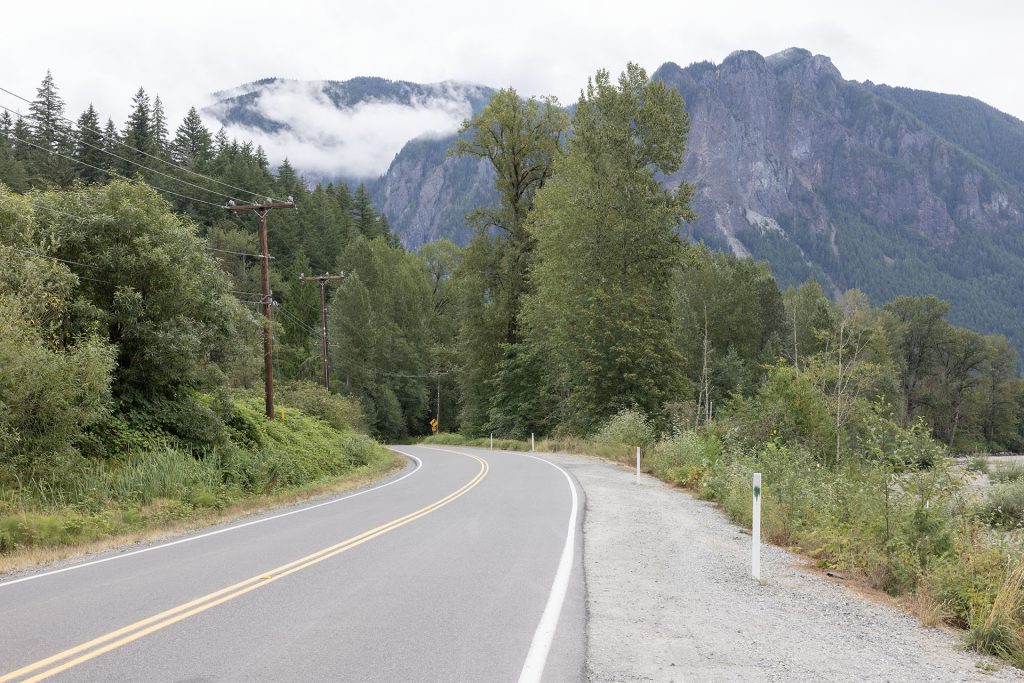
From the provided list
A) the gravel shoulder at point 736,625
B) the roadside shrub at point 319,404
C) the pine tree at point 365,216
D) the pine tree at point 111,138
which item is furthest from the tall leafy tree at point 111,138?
the gravel shoulder at point 736,625

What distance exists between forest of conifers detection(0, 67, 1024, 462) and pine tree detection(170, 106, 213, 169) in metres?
0.47

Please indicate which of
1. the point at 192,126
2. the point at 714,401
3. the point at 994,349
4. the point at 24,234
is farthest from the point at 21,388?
the point at 192,126

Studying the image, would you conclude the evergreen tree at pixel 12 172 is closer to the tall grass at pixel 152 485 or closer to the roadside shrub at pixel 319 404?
the roadside shrub at pixel 319 404

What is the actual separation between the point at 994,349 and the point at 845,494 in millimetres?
82543

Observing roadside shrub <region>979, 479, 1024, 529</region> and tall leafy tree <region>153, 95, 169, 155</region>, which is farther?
tall leafy tree <region>153, 95, 169, 155</region>

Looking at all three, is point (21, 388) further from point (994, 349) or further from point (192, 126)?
point (192, 126)

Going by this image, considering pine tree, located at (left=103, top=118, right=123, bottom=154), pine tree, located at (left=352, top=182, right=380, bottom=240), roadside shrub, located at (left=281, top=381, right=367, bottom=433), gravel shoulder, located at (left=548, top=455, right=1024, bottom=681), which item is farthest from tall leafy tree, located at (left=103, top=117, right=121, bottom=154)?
gravel shoulder, located at (left=548, top=455, right=1024, bottom=681)

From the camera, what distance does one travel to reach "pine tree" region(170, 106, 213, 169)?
3738 inches

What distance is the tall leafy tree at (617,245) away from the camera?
34781 mm

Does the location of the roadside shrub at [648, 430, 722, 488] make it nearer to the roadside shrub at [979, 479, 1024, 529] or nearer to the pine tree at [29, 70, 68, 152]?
the roadside shrub at [979, 479, 1024, 529]

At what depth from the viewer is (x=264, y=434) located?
23.2 m

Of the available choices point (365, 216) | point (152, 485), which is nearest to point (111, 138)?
point (365, 216)

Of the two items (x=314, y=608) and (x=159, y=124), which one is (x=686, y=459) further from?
(x=159, y=124)

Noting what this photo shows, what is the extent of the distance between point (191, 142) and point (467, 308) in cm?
8047
